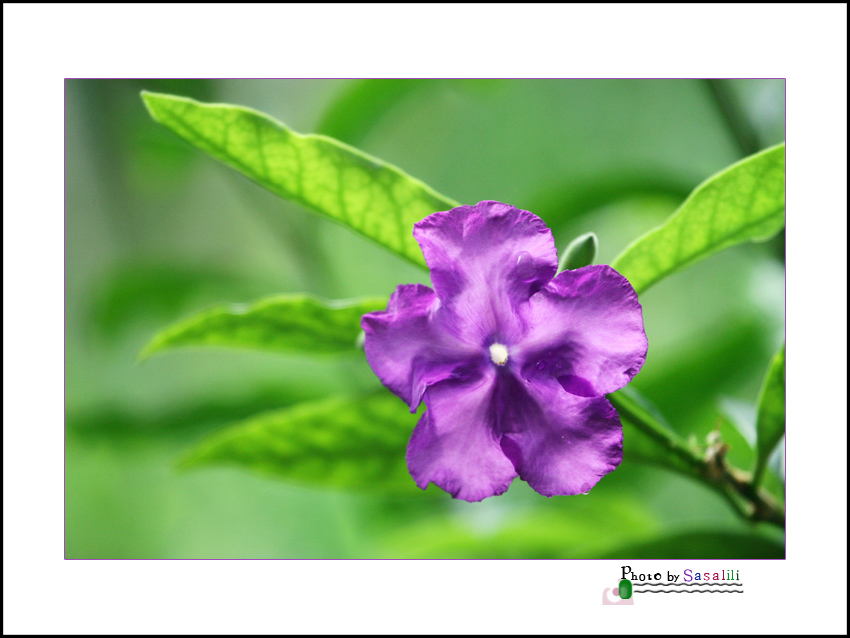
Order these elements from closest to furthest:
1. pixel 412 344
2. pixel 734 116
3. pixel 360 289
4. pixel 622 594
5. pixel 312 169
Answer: pixel 412 344, pixel 312 169, pixel 622 594, pixel 734 116, pixel 360 289

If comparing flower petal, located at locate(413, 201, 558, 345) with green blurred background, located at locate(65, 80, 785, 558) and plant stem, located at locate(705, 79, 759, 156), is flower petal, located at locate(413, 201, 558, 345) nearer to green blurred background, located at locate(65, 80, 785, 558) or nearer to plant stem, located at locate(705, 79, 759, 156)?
green blurred background, located at locate(65, 80, 785, 558)

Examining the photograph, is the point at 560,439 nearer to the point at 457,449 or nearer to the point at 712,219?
the point at 457,449

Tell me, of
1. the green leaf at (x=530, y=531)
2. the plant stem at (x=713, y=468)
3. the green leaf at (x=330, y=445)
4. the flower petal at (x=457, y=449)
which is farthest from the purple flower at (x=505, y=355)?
the green leaf at (x=530, y=531)

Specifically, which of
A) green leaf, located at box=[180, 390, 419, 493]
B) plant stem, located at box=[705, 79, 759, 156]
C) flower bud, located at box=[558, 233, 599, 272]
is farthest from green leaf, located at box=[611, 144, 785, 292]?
plant stem, located at box=[705, 79, 759, 156]

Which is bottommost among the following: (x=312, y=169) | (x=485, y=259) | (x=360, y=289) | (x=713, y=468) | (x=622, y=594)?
(x=622, y=594)

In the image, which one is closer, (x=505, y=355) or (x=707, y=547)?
(x=505, y=355)

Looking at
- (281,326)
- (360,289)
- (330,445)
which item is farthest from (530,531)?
(360,289)
